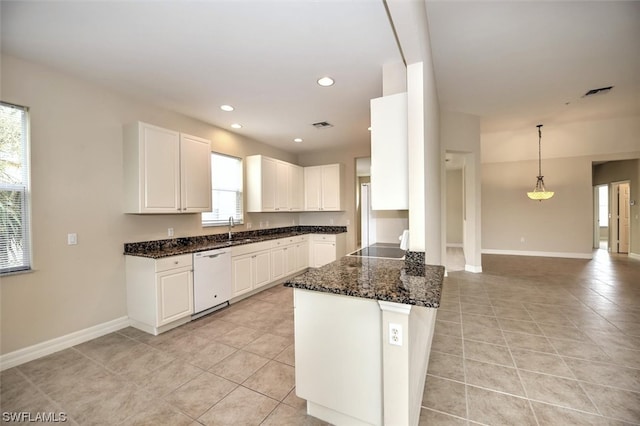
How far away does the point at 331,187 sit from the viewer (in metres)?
5.87

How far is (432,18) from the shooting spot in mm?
2346

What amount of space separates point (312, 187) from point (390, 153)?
408 cm

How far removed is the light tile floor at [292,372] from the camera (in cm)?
177

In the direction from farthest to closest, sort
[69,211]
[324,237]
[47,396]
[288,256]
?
[324,237]
[288,256]
[69,211]
[47,396]

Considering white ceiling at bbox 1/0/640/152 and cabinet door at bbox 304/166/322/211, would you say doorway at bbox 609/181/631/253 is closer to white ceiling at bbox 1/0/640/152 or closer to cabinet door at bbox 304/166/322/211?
white ceiling at bbox 1/0/640/152

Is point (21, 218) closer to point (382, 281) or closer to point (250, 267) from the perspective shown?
point (250, 267)

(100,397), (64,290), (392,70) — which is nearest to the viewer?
(100,397)

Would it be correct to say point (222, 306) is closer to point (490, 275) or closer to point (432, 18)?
point (432, 18)

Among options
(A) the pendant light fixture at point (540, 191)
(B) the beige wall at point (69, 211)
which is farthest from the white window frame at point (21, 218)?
(A) the pendant light fixture at point (540, 191)

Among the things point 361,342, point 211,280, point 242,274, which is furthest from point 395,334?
point 242,274

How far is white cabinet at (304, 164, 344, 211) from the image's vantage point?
5.81m

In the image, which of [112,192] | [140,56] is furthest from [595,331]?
[112,192]

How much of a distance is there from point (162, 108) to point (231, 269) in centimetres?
244

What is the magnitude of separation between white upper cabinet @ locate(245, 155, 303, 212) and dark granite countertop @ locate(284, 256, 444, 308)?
3.18m
